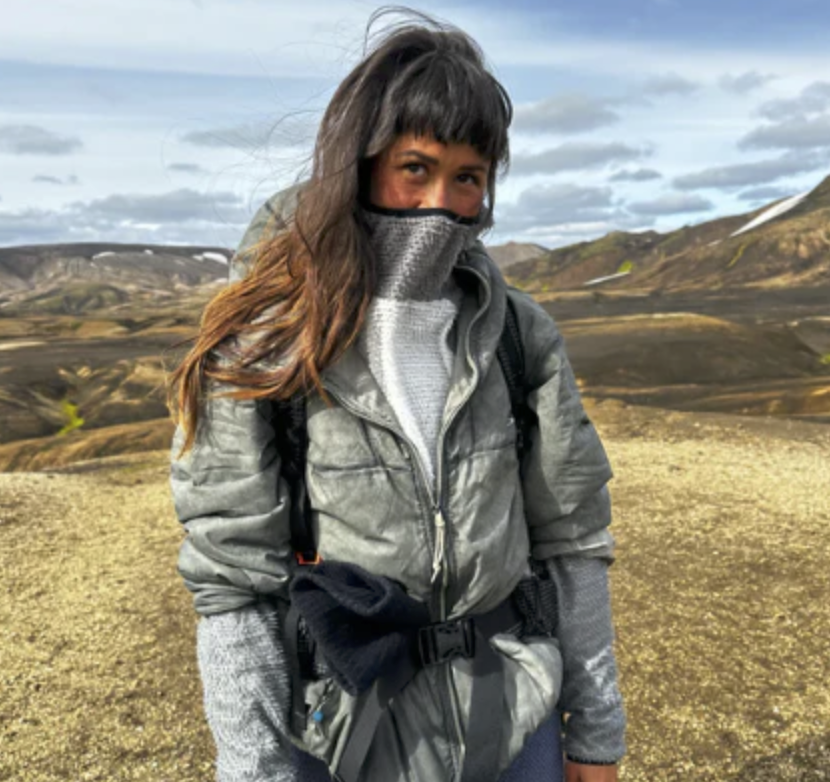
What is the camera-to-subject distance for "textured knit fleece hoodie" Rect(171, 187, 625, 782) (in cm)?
165

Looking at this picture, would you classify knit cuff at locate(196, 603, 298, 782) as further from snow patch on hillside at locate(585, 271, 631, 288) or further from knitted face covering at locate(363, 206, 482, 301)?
snow patch on hillside at locate(585, 271, 631, 288)

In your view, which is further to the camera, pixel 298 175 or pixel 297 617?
pixel 298 175

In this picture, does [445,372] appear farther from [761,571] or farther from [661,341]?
[661,341]

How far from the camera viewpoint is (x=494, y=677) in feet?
5.61

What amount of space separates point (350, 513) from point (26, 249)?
301ft

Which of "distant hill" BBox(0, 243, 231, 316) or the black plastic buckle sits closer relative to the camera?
the black plastic buckle

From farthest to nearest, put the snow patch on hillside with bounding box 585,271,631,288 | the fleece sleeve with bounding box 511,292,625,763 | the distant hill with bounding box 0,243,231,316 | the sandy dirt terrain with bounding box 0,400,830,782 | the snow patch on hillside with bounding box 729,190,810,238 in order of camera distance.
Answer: the distant hill with bounding box 0,243,231,316 → the snow patch on hillside with bounding box 585,271,631,288 → the snow patch on hillside with bounding box 729,190,810,238 → the sandy dirt terrain with bounding box 0,400,830,782 → the fleece sleeve with bounding box 511,292,625,763

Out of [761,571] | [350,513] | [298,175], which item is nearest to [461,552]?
[350,513]

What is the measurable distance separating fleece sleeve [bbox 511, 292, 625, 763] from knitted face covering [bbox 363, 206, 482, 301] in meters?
0.23

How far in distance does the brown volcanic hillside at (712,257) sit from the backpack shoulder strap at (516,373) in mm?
44646

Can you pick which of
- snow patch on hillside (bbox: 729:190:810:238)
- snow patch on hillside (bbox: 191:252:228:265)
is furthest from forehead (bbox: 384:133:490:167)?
snow patch on hillside (bbox: 191:252:228:265)

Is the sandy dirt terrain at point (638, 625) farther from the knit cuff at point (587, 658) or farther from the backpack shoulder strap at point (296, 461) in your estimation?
the backpack shoulder strap at point (296, 461)

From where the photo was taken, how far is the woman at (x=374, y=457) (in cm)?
165

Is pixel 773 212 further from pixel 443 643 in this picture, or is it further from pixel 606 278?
pixel 443 643
